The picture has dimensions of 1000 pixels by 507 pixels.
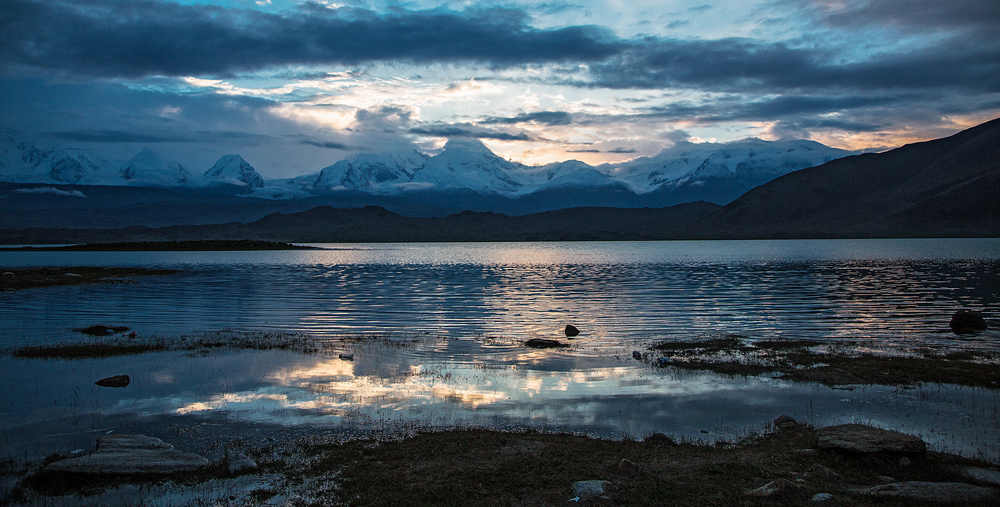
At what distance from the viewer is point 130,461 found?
11.2 m

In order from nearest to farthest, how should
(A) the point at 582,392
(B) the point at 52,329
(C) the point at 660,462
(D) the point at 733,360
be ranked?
(C) the point at 660,462
(A) the point at 582,392
(D) the point at 733,360
(B) the point at 52,329

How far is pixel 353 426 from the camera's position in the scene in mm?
14094

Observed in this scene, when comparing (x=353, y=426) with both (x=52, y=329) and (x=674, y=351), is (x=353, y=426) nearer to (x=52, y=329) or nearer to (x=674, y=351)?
(x=674, y=351)

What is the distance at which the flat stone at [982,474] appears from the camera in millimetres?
10156

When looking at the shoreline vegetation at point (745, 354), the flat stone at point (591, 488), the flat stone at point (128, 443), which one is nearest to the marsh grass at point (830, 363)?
the shoreline vegetation at point (745, 354)

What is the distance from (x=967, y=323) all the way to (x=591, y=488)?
84.7 ft

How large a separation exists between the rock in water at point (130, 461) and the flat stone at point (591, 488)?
6.56 metres

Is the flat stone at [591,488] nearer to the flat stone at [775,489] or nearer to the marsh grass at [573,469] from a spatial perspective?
the marsh grass at [573,469]

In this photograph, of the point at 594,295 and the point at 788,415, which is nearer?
the point at 788,415

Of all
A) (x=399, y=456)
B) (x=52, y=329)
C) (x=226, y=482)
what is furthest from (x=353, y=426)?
(x=52, y=329)

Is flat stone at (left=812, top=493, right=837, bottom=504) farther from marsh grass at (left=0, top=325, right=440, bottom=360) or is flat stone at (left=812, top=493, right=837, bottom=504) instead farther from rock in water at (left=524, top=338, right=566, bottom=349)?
marsh grass at (left=0, top=325, right=440, bottom=360)

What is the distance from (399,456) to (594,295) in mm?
38658

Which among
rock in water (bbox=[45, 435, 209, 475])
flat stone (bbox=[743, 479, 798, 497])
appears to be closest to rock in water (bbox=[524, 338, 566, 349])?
flat stone (bbox=[743, 479, 798, 497])

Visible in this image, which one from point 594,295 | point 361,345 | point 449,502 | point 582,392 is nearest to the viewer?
point 449,502
